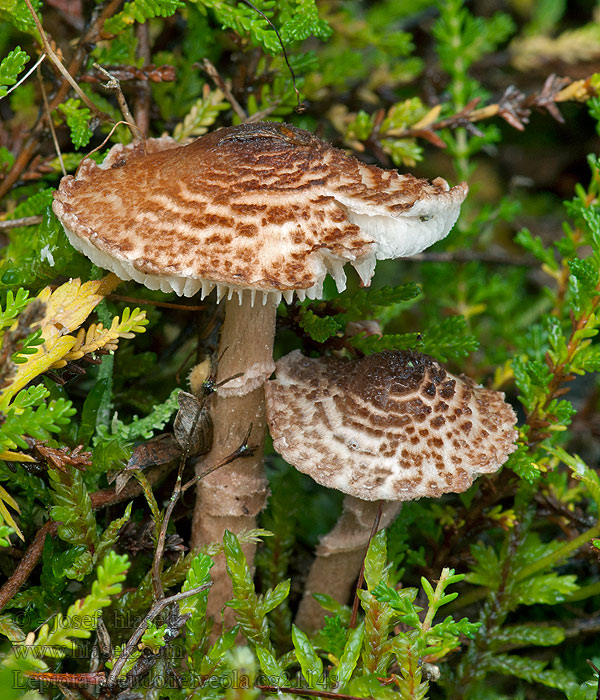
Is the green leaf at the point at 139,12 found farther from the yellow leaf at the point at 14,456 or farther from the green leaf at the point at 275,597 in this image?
the green leaf at the point at 275,597

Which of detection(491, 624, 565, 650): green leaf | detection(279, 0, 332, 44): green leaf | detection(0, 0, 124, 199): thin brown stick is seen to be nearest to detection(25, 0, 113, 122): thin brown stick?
detection(0, 0, 124, 199): thin brown stick

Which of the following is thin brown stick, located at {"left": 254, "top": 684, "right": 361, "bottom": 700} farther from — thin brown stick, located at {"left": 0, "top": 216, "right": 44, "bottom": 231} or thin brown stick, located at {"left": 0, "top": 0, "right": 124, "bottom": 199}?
thin brown stick, located at {"left": 0, "top": 0, "right": 124, "bottom": 199}

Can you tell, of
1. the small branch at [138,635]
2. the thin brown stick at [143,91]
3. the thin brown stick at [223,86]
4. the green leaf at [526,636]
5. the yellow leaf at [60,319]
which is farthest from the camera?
the thin brown stick at [143,91]

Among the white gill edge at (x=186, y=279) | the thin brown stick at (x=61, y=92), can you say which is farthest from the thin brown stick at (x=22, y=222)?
the white gill edge at (x=186, y=279)

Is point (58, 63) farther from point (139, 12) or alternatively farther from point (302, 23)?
point (302, 23)

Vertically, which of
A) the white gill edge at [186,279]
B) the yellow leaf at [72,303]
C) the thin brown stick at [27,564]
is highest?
the white gill edge at [186,279]
